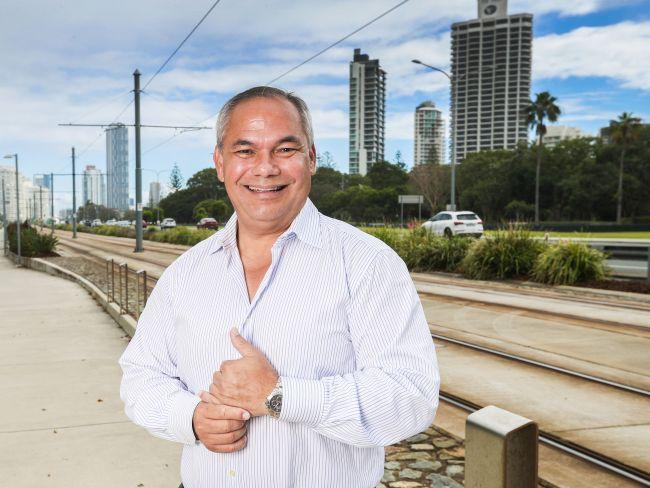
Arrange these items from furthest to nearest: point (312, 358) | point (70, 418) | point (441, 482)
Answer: point (70, 418) < point (441, 482) < point (312, 358)

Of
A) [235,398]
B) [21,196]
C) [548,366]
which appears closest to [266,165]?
[235,398]

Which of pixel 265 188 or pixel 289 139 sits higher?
pixel 289 139

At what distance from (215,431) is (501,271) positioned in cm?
1460

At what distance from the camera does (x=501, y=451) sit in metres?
1.30

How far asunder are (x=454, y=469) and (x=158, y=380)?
A: 2488 millimetres

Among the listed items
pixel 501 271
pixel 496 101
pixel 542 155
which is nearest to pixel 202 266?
pixel 501 271

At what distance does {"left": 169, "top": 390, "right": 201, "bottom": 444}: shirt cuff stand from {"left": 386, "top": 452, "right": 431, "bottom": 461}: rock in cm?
254

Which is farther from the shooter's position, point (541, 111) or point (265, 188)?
point (541, 111)

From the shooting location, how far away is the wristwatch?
1.66m

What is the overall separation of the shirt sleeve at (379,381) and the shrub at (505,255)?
47.4ft

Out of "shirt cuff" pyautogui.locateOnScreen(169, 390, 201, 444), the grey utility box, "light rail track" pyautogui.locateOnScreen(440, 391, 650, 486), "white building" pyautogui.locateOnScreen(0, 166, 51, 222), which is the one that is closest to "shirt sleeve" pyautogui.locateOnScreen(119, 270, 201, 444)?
"shirt cuff" pyautogui.locateOnScreen(169, 390, 201, 444)

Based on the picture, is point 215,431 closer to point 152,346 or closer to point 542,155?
point 152,346

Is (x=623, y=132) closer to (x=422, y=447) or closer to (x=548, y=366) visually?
(x=548, y=366)

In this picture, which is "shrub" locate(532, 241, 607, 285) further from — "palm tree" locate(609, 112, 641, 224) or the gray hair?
"palm tree" locate(609, 112, 641, 224)
